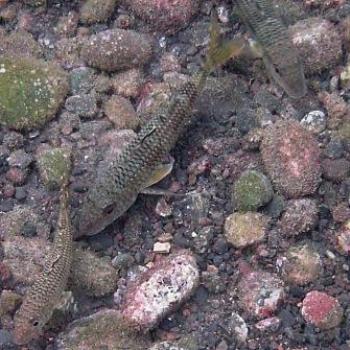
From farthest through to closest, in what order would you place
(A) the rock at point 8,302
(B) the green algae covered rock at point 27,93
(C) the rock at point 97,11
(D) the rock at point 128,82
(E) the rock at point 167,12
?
(C) the rock at point 97,11, (E) the rock at point 167,12, (D) the rock at point 128,82, (B) the green algae covered rock at point 27,93, (A) the rock at point 8,302

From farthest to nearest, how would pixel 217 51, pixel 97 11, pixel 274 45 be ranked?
pixel 97 11
pixel 274 45
pixel 217 51

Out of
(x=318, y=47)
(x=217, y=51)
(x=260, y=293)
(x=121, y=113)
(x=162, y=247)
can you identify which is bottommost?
(x=260, y=293)

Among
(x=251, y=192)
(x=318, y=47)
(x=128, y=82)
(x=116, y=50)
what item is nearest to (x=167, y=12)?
(x=116, y=50)

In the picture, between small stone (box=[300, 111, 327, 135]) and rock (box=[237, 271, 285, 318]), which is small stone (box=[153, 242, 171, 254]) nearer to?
rock (box=[237, 271, 285, 318])

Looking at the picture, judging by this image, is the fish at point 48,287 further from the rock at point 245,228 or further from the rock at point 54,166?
the rock at point 245,228

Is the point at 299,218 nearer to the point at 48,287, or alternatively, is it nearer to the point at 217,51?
the point at 217,51

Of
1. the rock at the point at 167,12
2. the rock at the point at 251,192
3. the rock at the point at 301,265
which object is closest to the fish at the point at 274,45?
the rock at the point at 167,12
